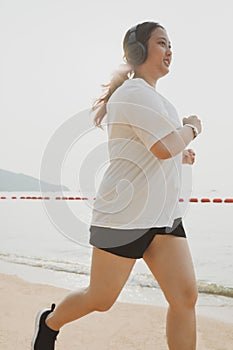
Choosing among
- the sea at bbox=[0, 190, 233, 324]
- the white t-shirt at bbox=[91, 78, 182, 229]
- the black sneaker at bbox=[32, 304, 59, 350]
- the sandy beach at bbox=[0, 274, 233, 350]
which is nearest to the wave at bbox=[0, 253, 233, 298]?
the sea at bbox=[0, 190, 233, 324]

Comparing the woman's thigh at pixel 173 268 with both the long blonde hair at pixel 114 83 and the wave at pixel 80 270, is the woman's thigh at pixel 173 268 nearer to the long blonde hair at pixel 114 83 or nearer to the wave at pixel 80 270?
the long blonde hair at pixel 114 83

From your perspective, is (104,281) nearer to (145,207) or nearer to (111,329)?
(145,207)

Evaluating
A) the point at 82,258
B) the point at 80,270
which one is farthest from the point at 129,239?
the point at 82,258

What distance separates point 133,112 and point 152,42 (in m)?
→ 0.36

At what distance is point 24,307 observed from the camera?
324 cm

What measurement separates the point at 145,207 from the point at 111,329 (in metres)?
1.32

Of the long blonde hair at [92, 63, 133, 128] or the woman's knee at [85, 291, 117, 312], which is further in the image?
the long blonde hair at [92, 63, 133, 128]

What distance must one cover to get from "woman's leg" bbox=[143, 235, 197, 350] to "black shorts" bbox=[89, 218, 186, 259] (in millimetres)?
28

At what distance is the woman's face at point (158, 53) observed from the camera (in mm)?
1889

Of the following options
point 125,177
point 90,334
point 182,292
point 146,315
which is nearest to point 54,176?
point 125,177

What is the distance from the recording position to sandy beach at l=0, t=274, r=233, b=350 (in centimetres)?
253

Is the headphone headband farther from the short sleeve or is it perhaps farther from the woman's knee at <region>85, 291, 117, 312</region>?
the woman's knee at <region>85, 291, 117, 312</region>

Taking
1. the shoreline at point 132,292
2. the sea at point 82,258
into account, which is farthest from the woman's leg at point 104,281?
the shoreline at point 132,292

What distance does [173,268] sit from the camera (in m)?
1.74
